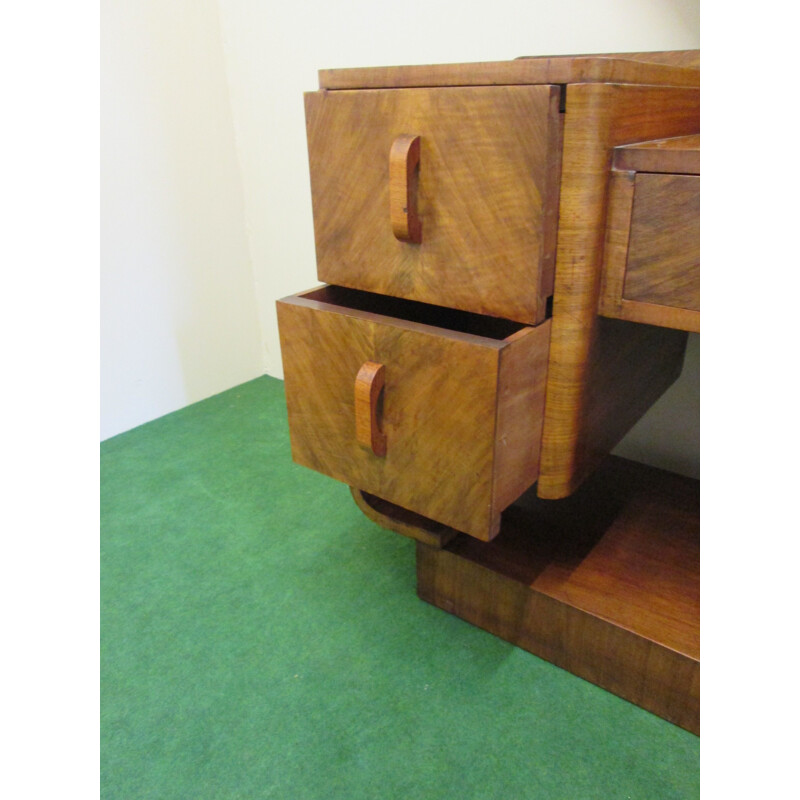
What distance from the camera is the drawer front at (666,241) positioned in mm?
478

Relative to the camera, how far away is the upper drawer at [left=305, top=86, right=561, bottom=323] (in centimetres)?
49

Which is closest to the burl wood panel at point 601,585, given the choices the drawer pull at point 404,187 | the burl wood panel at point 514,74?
the drawer pull at point 404,187

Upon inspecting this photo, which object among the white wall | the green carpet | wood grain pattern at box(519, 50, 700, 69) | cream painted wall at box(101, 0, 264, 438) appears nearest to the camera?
the green carpet

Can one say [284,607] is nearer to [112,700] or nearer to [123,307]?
[112,700]

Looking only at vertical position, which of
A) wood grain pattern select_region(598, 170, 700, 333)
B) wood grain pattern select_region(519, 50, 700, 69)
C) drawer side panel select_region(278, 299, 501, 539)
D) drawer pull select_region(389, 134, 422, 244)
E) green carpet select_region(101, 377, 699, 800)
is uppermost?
wood grain pattern select_region(519, 50, 700, 69)

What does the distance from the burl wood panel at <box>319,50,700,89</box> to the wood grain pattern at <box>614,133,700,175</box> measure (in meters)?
0.05

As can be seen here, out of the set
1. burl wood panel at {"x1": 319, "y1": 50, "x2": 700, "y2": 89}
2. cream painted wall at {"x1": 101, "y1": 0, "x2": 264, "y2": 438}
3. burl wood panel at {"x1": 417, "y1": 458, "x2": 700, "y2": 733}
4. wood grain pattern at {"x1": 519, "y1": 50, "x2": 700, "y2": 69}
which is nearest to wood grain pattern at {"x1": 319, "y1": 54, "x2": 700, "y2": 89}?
burl wood panel at {"x1": 319, "y1": 50, "x2": 700, "y2": 89}

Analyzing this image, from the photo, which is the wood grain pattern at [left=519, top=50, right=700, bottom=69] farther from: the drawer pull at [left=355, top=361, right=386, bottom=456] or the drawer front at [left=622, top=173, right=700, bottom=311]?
the drawer pull at [left=355, top=361, right=386, bottom=456]

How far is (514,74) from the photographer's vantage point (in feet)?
1.57

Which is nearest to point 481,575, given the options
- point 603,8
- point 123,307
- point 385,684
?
point 385,684

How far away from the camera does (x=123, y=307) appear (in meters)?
1.24

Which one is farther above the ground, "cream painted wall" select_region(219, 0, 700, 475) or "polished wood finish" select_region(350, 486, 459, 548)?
"cream painted wall" select_region(219, 0, 700, 475)

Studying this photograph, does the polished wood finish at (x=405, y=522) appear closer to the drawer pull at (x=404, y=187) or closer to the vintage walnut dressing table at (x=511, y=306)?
the vintage walnut dressing table at (x=511, y=306)
